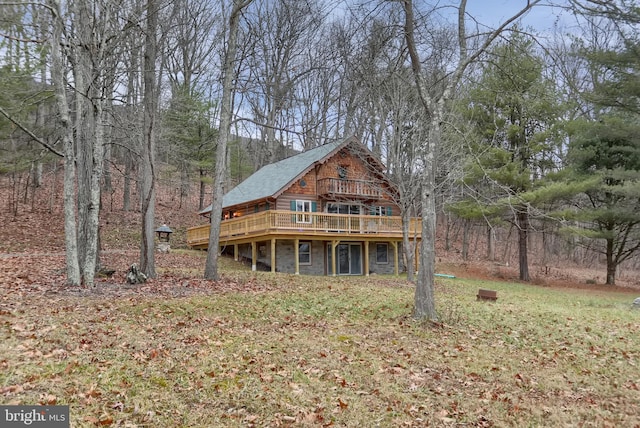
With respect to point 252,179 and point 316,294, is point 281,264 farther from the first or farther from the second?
point 316,294

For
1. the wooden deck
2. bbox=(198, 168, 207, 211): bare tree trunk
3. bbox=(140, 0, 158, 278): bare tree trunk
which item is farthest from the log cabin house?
bbox=(140, 0, 158, 278): bare tree trunk

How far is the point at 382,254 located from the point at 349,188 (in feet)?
14.4

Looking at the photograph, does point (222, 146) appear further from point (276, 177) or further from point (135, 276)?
point (276, 177)

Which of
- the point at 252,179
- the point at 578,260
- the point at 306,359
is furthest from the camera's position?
the point at 578,260

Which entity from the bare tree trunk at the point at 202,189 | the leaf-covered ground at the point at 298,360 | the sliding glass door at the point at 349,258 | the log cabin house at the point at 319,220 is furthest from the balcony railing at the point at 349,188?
the leaf-covered ground at the point at 298,360

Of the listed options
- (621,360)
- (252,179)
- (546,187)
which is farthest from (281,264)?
(621,360)

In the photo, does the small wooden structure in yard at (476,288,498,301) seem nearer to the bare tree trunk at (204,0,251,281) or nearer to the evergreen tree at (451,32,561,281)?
the bare tree trunk at (204,0,251,281)

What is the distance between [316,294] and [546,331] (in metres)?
5.66

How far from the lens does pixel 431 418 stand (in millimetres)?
4512

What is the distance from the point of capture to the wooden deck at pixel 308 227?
749 inches

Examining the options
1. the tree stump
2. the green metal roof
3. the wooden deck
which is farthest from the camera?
the green metal roof

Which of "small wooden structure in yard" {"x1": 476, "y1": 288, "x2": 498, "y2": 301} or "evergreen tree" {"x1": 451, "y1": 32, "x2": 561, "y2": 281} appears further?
"evergreen tree" {"x1": 451, "y1": 32, "x2": 561, "y2": 281}

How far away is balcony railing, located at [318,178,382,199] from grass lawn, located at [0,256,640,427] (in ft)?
42.4

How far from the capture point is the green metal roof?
21438 millimetres
